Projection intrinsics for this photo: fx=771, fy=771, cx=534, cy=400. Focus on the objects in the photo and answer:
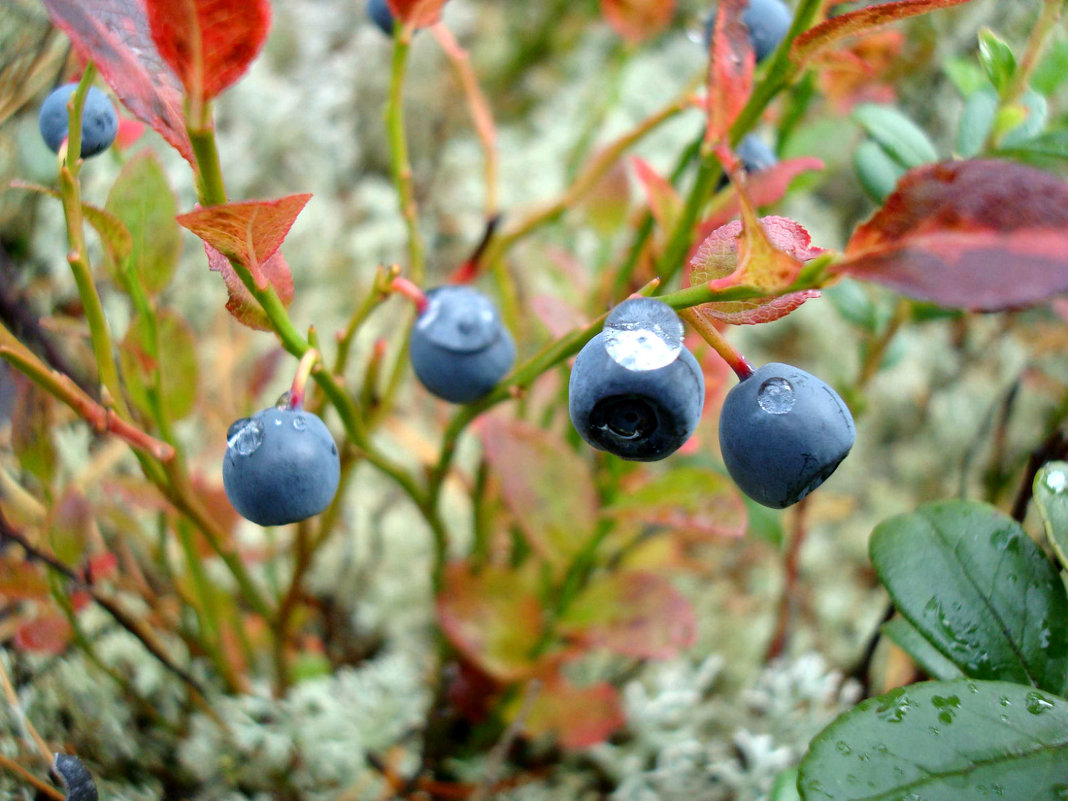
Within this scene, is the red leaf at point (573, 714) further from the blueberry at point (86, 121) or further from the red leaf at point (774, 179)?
the blueberry at point (86, 121)

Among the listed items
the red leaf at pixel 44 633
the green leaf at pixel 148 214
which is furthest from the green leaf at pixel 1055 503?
the red leaf at pixel 44 633

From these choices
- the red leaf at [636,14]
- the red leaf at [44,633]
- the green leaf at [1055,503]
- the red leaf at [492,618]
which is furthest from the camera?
the red leaf at [636,14]

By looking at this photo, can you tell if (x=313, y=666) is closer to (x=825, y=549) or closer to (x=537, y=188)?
(x=825, y=549)

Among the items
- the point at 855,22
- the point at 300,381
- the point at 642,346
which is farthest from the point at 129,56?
the point at 855,22

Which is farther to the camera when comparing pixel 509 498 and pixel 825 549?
pixel 825 549

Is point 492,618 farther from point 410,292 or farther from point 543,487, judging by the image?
point 410,292

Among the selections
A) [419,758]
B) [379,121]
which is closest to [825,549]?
[419,758]
